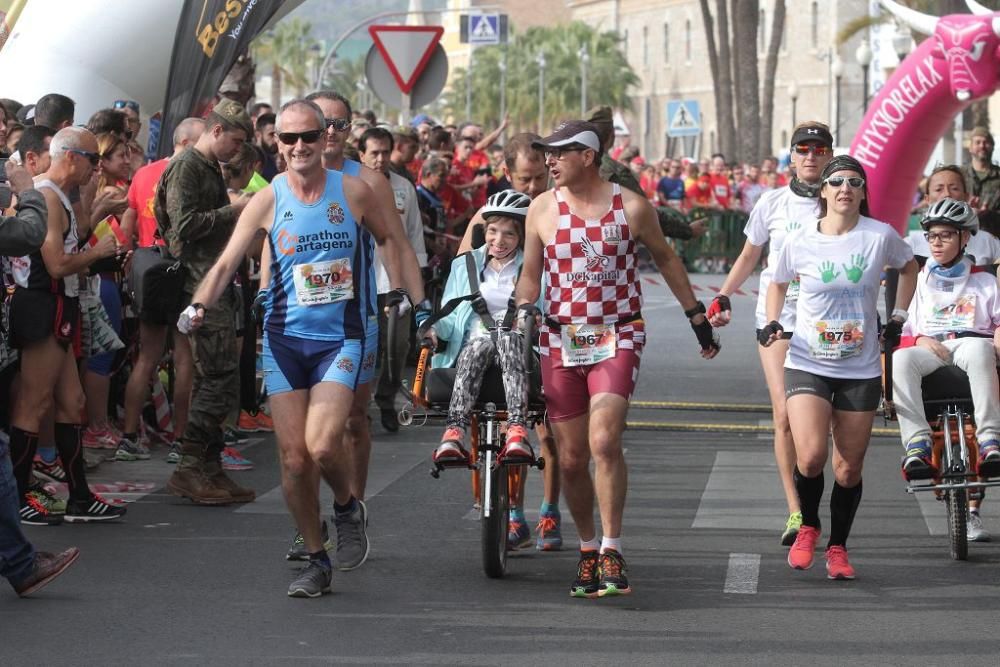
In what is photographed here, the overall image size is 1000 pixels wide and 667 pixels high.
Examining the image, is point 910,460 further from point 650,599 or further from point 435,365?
point 435,365

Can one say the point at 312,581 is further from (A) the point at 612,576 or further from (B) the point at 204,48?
(B) the point at 204,48

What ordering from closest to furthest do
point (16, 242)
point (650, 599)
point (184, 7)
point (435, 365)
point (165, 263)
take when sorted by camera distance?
point (16, 242) → point (650, 599) → point (435, 365) → point (165, 263) → point (184, 7)

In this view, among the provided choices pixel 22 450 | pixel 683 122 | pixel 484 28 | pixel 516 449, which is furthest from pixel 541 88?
pixel 516 449

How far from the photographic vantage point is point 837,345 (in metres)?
8.80

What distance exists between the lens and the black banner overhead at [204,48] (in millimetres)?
15477

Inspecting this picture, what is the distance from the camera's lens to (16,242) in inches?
307

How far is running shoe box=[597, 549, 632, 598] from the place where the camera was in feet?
27.1

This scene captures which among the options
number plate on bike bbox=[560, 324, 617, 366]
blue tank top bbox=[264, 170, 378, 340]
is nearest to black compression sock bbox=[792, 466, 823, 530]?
number plate on bike bbox=[560, 324, 617, 366]

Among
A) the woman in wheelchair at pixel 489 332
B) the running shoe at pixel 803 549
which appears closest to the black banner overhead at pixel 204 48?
the woman in wheelchair at pixel 489 332

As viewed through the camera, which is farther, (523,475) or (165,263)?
(165,263)

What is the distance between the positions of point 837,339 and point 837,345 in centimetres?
3

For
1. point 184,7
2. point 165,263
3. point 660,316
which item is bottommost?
point 660,316

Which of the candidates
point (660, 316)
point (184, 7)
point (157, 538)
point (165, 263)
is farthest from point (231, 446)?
point (660, 316)

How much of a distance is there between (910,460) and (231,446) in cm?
513
